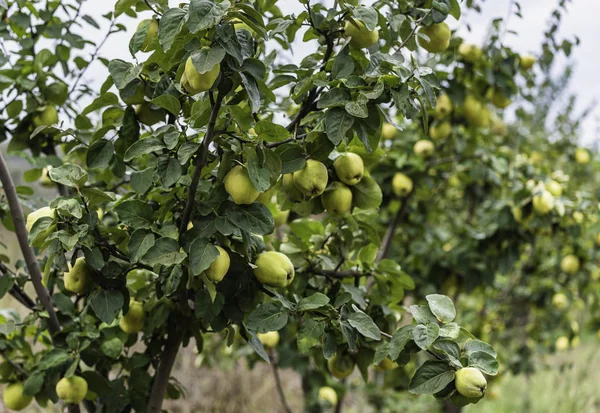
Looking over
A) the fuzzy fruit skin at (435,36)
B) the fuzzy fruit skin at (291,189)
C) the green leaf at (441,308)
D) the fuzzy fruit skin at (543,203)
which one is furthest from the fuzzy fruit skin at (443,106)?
the green leaf at (441,308)

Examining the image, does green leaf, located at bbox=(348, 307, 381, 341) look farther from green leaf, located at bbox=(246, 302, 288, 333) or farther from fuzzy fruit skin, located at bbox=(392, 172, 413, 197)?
fuzzy fruit skin, located at bbox=(392, 172, 413, 197)

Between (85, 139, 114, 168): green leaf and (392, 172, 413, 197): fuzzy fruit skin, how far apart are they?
3.89 ft

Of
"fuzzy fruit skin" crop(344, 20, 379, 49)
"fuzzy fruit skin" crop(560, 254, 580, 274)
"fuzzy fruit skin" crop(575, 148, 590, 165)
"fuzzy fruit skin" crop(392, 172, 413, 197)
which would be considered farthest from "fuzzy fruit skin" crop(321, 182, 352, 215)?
"fuzzy fruit skin" crop(575, 148, 590, 165)

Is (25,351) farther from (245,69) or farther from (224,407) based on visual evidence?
(224,407)

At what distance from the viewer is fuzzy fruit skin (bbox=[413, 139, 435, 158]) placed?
215 cm

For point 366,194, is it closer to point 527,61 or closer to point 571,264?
point 527,61

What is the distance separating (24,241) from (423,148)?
1.37 m

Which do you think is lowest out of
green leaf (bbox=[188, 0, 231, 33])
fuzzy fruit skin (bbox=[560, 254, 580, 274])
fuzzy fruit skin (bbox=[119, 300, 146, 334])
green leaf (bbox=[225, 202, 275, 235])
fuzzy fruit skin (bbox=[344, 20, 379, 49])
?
fuzzy fruit skin (bbox=[560, 254, 580, 274])

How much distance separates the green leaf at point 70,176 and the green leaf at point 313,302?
0.39 meters

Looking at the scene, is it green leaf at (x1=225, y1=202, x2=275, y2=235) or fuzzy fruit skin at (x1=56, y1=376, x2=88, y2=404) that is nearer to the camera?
green leaf at (x1=225, y1=202, x2=275, y2=235)

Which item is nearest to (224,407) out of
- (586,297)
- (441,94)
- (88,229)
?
(586,297)

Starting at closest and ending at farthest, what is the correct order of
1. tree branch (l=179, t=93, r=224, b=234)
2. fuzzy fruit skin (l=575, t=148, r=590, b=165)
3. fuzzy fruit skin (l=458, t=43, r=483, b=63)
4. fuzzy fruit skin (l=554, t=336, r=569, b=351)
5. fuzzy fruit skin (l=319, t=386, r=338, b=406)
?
tree branch (l=179, t=93, r=224, b=234) < fuzzy fruit skin (l=458, t=43, r=483, b=63) < fuzzy fruit skin (l=319, t=386, r=338, b=406) < fuzzy fruit skin (l=575, t=148, r=590, b=165) < fuzzy fruit skin (l=554, t=336, r=569, b=351)

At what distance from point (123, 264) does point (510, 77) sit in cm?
147

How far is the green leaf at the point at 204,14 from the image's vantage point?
763mm
